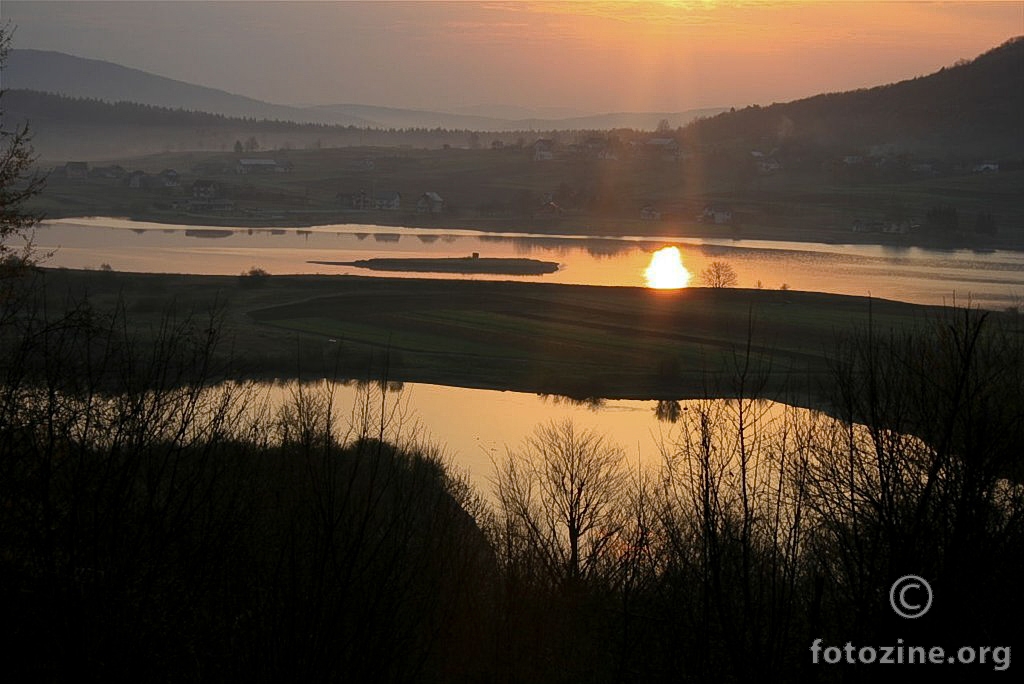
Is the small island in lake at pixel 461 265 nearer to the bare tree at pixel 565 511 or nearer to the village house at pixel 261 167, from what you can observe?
the bare tree at pixel 565 511

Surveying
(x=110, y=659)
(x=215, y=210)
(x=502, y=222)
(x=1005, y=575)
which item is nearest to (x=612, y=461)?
(x=1005, y=575)

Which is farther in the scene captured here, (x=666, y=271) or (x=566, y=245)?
(x=566, y=245)

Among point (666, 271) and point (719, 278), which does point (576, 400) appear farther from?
point (666, 271)

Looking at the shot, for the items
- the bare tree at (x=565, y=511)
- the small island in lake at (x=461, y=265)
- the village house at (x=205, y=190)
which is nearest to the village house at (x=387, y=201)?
the village house at (x=205, y=190)

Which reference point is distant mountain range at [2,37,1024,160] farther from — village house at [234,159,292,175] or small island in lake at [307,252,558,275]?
small island in lake at [307,252,558,275]

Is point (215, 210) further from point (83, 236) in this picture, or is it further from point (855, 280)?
point (855, 280)

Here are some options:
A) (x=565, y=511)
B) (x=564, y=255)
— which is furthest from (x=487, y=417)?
(x=564, y=255)
